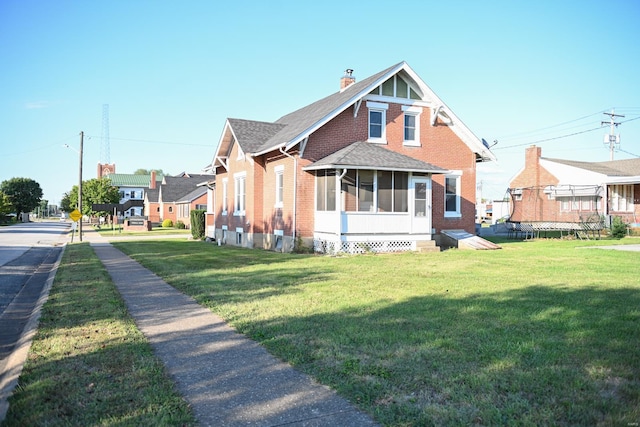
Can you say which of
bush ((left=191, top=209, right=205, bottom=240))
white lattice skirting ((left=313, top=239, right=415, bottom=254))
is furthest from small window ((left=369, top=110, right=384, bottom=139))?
bush ((left=191, top=209, right=205, bottom=240))

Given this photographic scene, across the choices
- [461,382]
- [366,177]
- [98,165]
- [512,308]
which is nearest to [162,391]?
[461,382]

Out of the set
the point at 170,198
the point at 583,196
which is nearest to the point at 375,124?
the point at 583,196

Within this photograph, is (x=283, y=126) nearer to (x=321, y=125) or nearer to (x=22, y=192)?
(x=321, y=125)

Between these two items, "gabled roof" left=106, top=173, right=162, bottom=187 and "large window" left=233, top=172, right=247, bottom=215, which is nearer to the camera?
"large window" left=233, top=172, right=247, bottom=215

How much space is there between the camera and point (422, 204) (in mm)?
19938

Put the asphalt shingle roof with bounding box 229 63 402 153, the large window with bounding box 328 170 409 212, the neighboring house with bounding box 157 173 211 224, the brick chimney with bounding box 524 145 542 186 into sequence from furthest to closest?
the neighboring house with bounding box 157 173 211 224 → the brick chimney with bounding box 524 145 542 186 → the asphalt shingle roof with bounding box 229 63 402 153 → the large window with bounding box 328 170 409 212

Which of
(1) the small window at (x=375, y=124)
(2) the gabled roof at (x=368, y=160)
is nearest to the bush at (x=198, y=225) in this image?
(2) the gabled roof at (x=368, y=160)

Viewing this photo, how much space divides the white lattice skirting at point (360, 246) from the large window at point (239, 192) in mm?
6301

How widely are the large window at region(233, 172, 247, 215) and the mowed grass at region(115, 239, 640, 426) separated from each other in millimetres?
12086

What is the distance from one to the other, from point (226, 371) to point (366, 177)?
14575 mm

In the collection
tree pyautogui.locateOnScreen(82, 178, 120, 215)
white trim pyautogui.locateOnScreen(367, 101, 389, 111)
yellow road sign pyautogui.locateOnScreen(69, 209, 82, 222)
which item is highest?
white trim pyautogui.locateOnScreen(367, 101, 389, 111)

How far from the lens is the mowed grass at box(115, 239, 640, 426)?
4.11 meters

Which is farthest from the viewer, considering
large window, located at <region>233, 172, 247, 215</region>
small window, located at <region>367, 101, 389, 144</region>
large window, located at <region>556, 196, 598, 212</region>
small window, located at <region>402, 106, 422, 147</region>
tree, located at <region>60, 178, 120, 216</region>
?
tree, located at <region>60, 178, 120, 216</region>

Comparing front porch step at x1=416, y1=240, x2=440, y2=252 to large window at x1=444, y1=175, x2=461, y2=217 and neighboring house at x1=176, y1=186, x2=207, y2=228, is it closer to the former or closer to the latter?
large window at x1=444, y1=175, x2=461, y2=217
